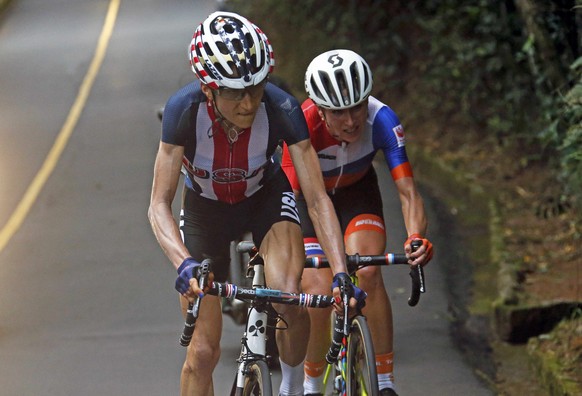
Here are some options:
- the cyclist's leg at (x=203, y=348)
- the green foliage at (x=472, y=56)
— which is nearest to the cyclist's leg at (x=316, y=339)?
the cyclist's leg at (x=203, y=348)

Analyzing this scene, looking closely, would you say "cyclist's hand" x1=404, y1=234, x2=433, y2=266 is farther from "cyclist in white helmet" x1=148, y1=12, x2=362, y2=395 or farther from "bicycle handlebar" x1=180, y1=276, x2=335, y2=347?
"bicycle handlebar" x1=180, y1=276, x2=335, y2=347

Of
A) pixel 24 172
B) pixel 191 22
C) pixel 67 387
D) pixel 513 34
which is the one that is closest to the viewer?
pixel 67 387

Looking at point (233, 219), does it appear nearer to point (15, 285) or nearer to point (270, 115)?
point (270, 115)

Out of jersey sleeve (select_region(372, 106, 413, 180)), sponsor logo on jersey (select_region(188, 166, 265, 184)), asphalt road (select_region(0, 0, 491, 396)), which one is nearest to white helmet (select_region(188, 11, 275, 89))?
sponsor logo on jersey (select_region(188, 166, 265, 184))

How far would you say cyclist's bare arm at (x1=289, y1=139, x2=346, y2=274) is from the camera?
5.99 metres

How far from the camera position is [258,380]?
5.61 m

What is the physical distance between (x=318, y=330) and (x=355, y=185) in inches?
35.3

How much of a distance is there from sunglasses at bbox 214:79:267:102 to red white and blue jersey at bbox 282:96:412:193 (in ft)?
3.65

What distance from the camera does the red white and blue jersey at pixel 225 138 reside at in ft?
19.4

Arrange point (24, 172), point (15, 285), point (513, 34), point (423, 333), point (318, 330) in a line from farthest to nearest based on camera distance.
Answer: point (24, 172) → point (513, 34) → point (15, 285) → point (423, 333) → point (318, 330)

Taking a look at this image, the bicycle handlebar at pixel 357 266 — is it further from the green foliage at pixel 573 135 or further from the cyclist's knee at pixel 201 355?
the green foliage at pixel 573 135

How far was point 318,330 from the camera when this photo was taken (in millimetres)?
6652

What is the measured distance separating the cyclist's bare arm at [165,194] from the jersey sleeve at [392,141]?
1340 mm

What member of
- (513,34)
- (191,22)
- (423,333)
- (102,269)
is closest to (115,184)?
(102,269)
